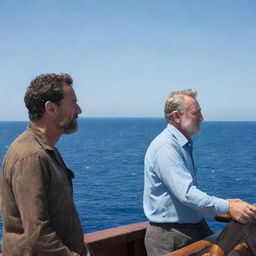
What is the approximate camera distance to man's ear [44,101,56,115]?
2.22 meters

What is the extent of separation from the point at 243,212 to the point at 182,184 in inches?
17.4

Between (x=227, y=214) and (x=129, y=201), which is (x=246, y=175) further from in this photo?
(x=227, y=214)

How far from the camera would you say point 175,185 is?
9.23ft

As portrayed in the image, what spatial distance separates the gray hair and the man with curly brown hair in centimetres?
103

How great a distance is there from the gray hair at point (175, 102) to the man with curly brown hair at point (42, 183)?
1.03m

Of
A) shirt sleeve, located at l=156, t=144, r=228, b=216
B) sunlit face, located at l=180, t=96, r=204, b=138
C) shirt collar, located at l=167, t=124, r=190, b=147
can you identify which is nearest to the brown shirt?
shirt sleeve, located at l=156, t=144, r=228, b=216

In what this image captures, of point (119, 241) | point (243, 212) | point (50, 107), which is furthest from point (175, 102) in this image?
point (119, 241)

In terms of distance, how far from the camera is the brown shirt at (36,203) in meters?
2.01

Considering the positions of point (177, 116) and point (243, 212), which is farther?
point (177, 116)

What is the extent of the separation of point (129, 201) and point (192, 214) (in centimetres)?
2651

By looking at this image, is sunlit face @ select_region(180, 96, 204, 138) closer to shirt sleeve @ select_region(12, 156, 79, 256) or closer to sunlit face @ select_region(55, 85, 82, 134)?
sunlit face @ select_region(55, 85, 82, 134)

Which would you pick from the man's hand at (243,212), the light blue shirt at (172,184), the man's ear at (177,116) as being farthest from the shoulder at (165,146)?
the man's hand at (243,212)

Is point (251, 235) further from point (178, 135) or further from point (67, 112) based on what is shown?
point (67, 112)

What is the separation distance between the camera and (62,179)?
7.20 ft
